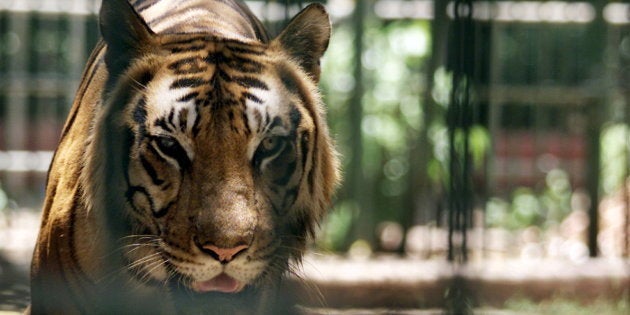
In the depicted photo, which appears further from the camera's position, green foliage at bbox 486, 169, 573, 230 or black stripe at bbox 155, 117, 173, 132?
green foliage at bbox 486, 169, 573, 230

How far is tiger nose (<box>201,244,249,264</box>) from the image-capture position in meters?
1.69

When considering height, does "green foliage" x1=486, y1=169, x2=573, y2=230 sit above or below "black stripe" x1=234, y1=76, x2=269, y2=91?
below

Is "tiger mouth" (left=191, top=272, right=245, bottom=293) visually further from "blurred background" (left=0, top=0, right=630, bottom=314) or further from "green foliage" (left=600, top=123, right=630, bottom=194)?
"green foliage" (left=600, top=123, right=630, bottom=194)

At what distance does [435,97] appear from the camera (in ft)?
15.8

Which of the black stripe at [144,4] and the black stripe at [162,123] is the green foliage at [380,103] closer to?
the black stripe at [144,4]

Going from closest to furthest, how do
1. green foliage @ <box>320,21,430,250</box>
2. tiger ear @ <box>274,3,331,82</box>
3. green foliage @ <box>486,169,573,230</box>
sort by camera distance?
tiger ear @ <box>274,3,331,82</box> → green foliage @ <box>320,21,430,250</box> → green foliage @ <box>486,169,573,230</box>

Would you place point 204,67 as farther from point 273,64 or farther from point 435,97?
point 435,97

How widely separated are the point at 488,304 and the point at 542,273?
344mm

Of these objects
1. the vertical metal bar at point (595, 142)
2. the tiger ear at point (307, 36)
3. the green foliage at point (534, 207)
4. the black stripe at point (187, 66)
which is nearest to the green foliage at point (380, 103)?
the green foliage at point (534, 207)

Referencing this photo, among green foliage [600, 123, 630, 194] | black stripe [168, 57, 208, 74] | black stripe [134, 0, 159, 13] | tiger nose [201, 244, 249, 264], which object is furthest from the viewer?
green foliage [600, 123, 630, 194]

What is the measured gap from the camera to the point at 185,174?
5.77 ft

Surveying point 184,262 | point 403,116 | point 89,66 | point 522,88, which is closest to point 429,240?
point 403,116

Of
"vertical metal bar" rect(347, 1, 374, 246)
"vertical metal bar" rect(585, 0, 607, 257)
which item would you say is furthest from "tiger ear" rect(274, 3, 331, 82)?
"vertical metal bar" rect(585, 0, 607, 257)

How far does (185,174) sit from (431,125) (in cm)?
329
